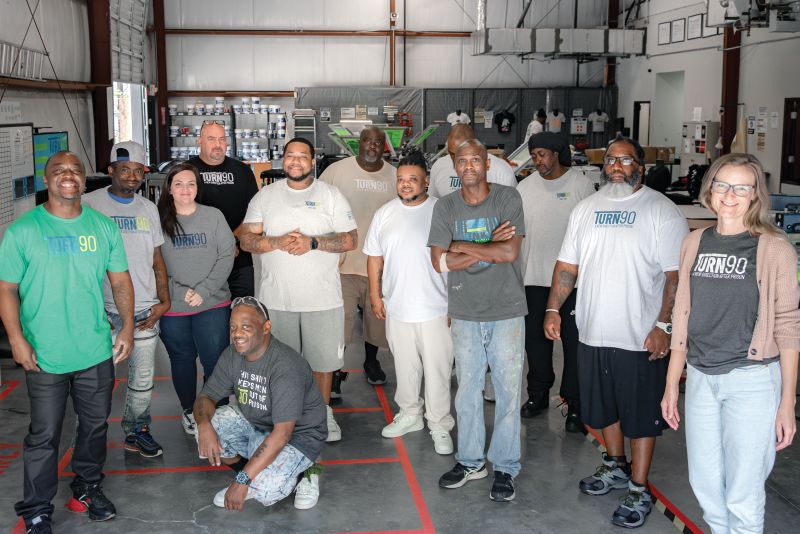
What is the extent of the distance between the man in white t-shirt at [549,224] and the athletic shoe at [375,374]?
1.56m

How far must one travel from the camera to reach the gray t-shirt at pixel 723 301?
330 centimetres

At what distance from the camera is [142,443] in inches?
202

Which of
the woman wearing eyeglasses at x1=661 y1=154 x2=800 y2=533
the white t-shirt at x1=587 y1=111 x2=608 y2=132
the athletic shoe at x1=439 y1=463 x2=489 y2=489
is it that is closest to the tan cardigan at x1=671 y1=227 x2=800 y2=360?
the woman wearing eyeglasses at x1=661 y1=154 x2=800 y2=533

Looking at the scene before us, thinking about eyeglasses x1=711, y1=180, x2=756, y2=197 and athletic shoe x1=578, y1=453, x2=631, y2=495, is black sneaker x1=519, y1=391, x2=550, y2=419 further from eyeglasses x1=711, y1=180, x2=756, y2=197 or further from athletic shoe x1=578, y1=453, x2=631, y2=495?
eyeglasses x1=711, y1=180, x2=756, y2=197

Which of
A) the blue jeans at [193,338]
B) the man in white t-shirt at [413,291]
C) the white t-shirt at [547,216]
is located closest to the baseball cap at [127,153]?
the blue jeans at [193,338]

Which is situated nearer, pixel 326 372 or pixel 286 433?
pixel 286 433

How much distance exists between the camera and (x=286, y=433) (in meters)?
4.29

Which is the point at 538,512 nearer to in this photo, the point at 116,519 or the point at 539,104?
the point at 116,519

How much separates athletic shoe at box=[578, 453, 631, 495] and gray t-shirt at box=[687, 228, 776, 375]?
4.55 feet

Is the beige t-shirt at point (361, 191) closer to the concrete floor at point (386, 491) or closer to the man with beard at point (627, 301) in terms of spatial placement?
the concrete floor at point (386, 491)

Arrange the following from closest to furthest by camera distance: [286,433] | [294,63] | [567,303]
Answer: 1. [286,433]
2. [567,303]
3. [294,63]

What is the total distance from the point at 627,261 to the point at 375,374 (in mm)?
3037

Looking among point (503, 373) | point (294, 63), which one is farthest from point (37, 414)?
point (294, 63)

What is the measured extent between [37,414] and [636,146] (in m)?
3.40
